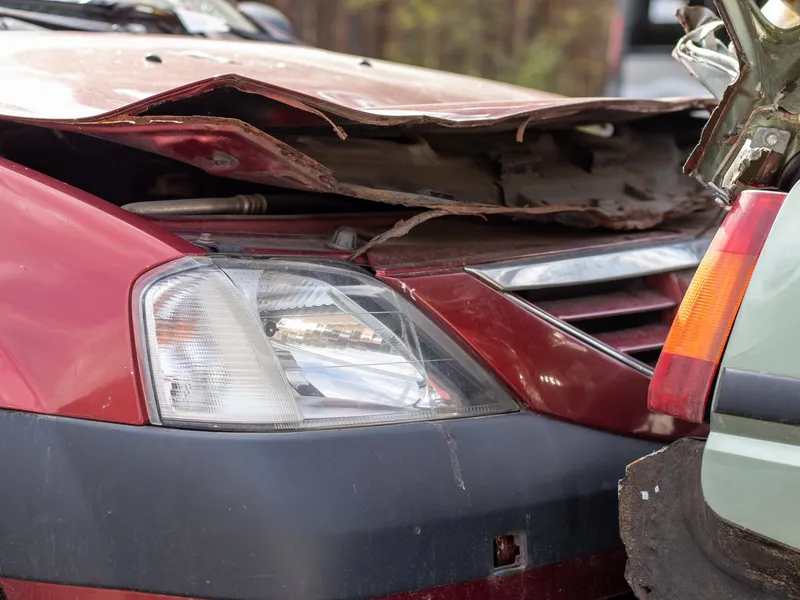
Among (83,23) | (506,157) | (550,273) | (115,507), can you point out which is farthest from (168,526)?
(83,23)

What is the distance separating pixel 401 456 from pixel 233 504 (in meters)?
0.30

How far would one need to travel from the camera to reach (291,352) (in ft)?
5.37

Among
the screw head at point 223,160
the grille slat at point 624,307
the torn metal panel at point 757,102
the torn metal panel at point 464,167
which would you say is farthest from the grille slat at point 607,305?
the screw head at point 223,160

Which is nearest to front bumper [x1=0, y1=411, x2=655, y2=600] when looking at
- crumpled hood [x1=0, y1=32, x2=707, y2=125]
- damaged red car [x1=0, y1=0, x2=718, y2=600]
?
damaged red car [x1=0, y1=0, x2=718, y2=600]

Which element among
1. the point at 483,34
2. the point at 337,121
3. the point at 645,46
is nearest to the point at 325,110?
the point at 337,121

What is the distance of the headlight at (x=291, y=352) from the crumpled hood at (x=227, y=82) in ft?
1.04

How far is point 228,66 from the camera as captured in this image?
2.42 m

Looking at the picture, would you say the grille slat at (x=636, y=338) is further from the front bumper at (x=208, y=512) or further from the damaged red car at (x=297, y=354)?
the front bumper at (x=208, y=512)

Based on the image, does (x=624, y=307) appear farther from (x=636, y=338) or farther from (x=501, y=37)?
(x=501, y=37)

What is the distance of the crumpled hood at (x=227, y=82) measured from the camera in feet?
5.52

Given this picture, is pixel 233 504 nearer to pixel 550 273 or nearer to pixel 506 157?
pixel 550 273

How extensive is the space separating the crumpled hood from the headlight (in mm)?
318

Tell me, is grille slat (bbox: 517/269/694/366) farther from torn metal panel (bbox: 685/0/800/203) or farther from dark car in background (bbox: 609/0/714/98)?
dark car in background (bbox: 609/0/714/98)

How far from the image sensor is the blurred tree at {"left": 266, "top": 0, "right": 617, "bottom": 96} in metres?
12.5
